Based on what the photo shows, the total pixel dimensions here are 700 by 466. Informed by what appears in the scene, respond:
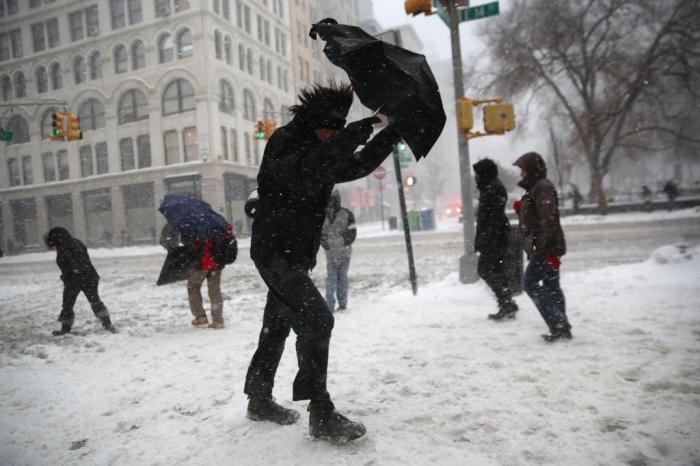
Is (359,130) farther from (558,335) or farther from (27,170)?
(27,170)

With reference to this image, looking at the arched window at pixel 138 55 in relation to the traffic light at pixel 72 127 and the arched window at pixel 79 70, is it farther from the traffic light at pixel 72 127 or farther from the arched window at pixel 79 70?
the traffic light at pixel 72 127

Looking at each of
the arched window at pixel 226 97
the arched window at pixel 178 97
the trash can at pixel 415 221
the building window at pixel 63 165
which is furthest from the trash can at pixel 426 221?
the building window at pixel 63 165

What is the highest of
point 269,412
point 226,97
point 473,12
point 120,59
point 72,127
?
point 120,59

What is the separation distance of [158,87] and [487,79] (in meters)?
22.6

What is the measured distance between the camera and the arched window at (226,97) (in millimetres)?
31455

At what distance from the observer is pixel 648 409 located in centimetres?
300

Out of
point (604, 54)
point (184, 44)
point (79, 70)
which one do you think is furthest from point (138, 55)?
point (604, 54)

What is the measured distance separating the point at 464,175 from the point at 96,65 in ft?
112

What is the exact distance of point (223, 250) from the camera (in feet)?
18.9

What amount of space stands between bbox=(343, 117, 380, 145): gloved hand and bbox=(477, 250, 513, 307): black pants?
3.97 meters

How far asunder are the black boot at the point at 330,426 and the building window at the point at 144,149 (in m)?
34.1

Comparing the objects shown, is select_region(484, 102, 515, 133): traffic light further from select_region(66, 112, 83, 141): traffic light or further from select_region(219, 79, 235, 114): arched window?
select_region(219, 79, 235, 114): arched window

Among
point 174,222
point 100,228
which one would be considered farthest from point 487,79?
point 100,228

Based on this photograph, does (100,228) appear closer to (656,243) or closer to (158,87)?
(158,87)
